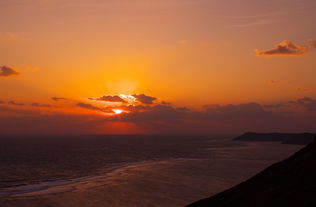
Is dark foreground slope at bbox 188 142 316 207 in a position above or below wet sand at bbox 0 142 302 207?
above

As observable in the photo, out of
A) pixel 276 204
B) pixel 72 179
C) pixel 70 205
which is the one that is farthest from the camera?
pixel 72 179

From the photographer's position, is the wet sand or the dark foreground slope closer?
the dark foreground slope

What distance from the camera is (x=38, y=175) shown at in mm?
72188

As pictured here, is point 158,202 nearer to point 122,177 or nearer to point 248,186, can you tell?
point 248,186

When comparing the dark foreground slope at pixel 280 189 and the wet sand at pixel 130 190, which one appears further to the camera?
the wet sand at pixel 130 190

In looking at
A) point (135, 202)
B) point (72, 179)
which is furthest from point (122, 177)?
point (135, 202)

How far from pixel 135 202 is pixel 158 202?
328 centimetres

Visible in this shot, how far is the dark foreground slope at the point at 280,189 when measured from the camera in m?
27.2

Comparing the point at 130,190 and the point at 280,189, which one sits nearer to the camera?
the point at 280,189

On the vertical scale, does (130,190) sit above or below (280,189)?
below

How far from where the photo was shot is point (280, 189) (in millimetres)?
30578

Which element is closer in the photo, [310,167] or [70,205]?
[310,167]

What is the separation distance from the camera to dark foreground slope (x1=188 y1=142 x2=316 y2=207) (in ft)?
89.1

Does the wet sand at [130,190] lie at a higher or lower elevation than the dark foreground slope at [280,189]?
lower
